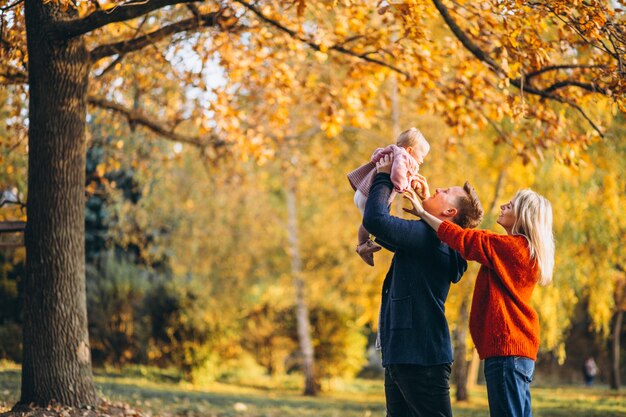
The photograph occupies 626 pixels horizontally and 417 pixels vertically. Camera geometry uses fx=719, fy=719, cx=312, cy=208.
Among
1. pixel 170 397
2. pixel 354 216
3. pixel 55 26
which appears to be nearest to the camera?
pixel 55 26

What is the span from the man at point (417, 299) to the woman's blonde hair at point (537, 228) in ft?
0.75

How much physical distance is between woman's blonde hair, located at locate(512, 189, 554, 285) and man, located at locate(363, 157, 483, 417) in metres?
0.23

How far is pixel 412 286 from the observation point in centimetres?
346

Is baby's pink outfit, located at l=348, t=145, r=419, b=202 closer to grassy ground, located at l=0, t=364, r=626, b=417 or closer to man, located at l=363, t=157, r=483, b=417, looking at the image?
man, located at l=363, t=157, r=483, b=417

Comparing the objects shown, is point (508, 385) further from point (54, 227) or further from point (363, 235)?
point (54, 227)

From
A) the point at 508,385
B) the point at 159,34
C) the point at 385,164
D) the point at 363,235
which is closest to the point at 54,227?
the point at 159,34

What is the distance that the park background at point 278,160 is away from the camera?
20.8ft

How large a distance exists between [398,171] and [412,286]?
1.83 ft

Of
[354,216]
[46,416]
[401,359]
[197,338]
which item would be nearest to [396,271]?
[401,359]

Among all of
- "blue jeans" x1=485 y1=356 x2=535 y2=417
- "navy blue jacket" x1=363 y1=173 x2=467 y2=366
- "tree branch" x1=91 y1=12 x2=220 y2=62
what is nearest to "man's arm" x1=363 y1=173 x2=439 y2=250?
"navy blue jacket" x1=363 y1=173 x2=467 y2=366

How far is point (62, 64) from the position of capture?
6.29 meters

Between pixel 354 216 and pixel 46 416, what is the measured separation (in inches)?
401

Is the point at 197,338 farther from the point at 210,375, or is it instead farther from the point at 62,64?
the point at 62,64

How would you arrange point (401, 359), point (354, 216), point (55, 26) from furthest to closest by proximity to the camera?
point (354, 216)
point (55, 26)
point (401, 359)
